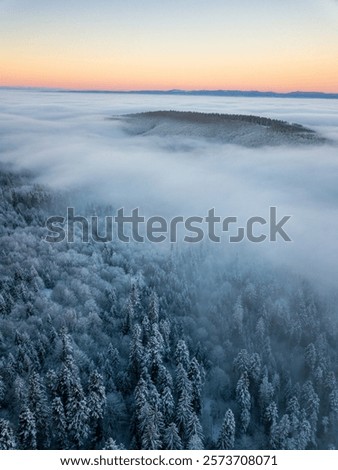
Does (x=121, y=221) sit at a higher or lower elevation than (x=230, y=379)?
higher

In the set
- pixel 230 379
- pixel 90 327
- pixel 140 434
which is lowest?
pixel 230 379

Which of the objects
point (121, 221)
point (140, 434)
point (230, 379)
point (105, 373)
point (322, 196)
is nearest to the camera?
point (140, 434)

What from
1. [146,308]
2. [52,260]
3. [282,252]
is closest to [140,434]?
[146,308]
